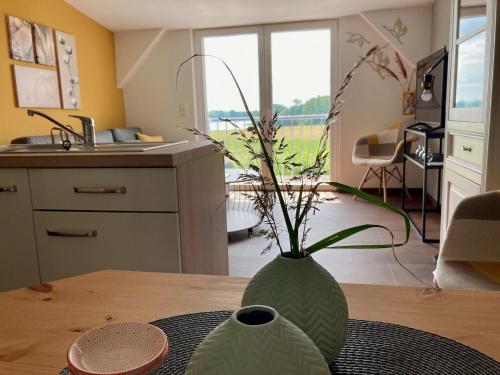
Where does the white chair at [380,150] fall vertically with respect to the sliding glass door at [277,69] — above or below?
below

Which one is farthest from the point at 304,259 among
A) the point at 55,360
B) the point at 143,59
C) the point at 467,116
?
the point at 143,59

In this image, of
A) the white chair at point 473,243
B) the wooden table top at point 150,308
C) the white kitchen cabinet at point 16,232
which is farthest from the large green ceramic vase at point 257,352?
the white kitchen cabinet at point 16,232

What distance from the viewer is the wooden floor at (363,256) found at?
2.43m

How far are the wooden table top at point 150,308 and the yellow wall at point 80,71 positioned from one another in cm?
343

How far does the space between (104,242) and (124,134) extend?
3.68 meters

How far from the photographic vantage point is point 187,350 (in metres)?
0.56

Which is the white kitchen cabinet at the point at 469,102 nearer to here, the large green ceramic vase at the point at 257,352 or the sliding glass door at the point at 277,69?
the large green ceramic vase at the point at 257,352

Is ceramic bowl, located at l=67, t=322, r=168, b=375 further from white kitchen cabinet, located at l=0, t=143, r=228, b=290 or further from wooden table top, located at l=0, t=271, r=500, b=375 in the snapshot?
white kitchen cabinet, located at l=0, t=143, r=228, b=290

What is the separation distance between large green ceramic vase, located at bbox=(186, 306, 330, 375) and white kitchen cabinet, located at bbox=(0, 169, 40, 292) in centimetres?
150

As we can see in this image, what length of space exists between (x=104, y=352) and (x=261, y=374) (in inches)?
9.4

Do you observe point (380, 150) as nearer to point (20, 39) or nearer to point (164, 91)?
point (164, 91)

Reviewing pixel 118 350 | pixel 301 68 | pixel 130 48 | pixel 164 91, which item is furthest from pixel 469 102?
pixel 130 48

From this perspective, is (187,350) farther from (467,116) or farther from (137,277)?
(467,116)

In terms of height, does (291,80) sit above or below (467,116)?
above
